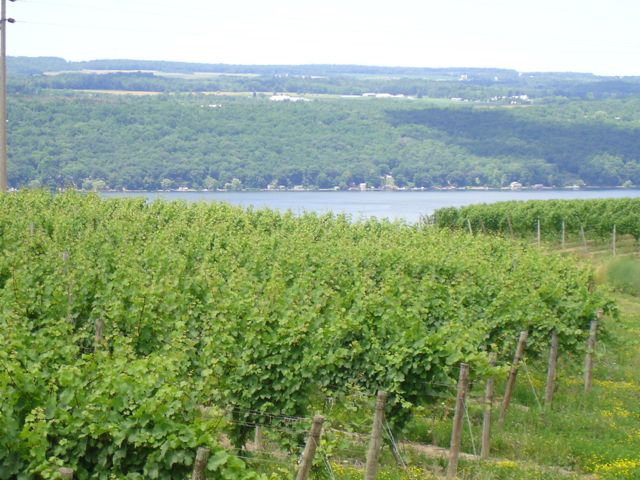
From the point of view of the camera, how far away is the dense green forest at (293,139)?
50688 mm

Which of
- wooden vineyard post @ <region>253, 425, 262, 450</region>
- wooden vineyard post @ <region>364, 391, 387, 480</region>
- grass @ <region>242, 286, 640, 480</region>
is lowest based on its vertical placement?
grass @ <region>242, 286, 640, 480</region>

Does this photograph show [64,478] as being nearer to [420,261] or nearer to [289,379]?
[289,379]

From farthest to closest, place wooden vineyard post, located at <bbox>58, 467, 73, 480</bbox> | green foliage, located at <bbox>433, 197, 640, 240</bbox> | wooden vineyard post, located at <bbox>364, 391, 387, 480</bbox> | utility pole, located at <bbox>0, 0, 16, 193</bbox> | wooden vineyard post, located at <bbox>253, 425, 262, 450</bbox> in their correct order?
1. green foliage, located at <bbox>433, 197, 640, 240</bbox>
2. utility pole, located at <bbox>0, 0, 16, 193</bbox>
3. wooden vineyard post, located at <bbox>253, 425, 262, 450</bbox>
4. wooden vineyard post, located at <bbox>364, 391, 387, 480</bbox>
5. wooden vineyard post, located at <bbox>58, 467, 73, 480</bbox>

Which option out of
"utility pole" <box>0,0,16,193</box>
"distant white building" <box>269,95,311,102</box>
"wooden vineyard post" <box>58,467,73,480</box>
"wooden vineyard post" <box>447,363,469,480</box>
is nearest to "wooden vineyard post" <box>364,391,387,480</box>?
"wooden vineyard post" <box>447,363,469,480</box>

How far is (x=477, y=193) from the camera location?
322 ft

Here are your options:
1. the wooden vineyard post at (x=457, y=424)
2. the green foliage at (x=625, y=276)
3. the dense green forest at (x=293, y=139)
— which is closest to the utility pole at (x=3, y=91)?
the wooden vineyard post at (x=457, y=424)

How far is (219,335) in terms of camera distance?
6770 millimetres

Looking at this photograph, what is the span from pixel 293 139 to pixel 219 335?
87.3m

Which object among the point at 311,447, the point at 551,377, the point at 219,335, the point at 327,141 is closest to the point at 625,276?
the point at 551,377

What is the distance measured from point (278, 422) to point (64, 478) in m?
2.65

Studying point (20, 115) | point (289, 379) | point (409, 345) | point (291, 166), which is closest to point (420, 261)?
point (409, 345)

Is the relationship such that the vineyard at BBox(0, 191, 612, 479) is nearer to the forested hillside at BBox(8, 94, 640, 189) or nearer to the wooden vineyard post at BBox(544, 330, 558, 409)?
the wooden vineyard post at BBox(544, 330, 558, 409)

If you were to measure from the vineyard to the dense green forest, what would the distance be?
106ft

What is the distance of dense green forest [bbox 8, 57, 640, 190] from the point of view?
5069 centimetres
